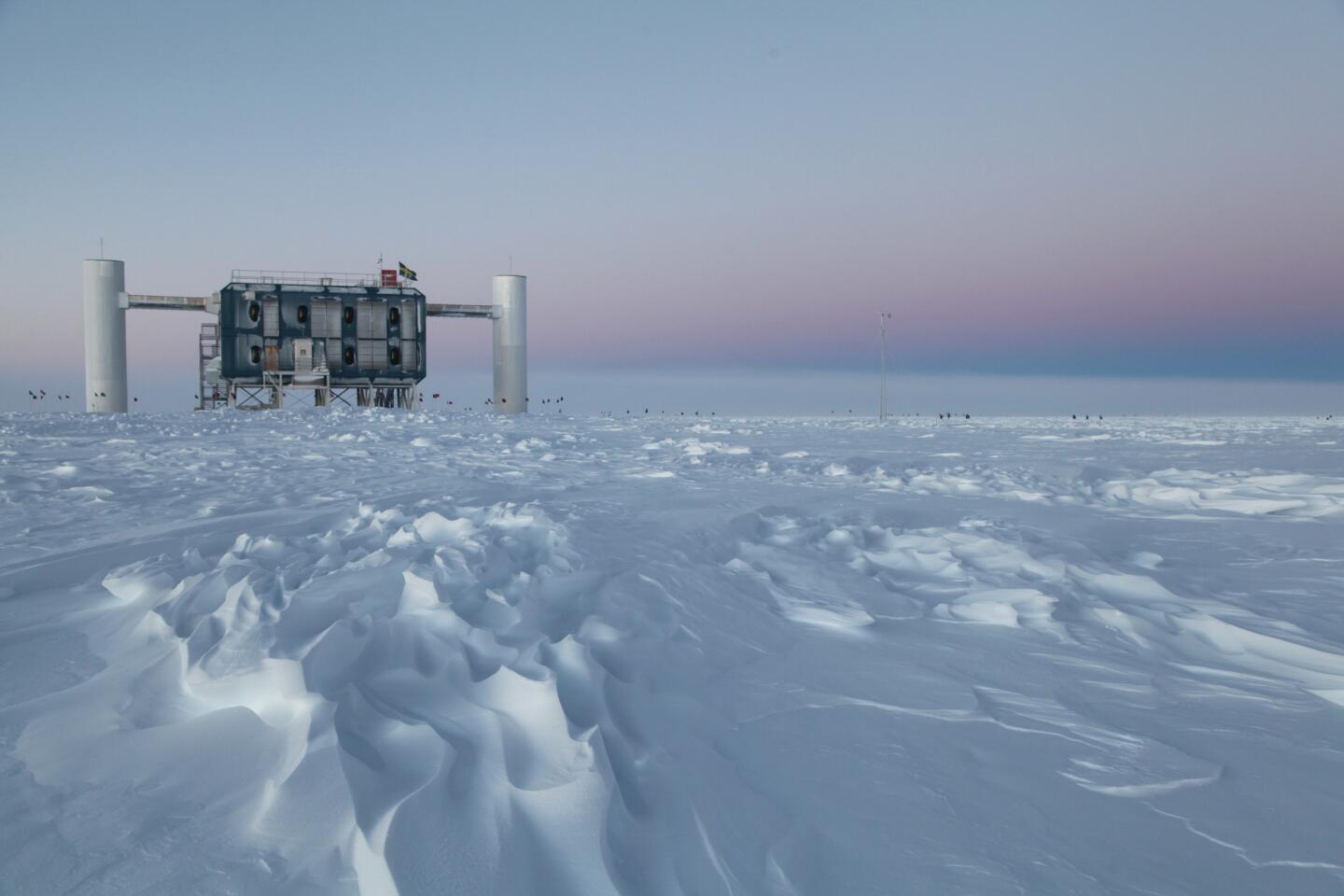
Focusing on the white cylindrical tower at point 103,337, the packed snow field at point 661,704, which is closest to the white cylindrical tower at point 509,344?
the white cylindrical tower at point 103,337

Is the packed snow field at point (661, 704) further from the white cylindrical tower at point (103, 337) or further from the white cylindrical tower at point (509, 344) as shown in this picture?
the white cylindrical tower at point (103, 337)

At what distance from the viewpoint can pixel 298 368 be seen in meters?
33.5

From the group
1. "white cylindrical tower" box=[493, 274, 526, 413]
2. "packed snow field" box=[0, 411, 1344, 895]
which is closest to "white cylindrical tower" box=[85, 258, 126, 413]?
"white cylindrical tower" box=[493, 274, 526, 413]

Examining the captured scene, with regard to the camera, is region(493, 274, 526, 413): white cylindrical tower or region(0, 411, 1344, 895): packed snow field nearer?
region(0, 411, 1344, 895): packed snow field

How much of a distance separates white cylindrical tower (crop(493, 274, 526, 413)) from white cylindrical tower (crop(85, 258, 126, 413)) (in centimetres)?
1589

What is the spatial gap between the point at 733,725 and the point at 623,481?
5.68m

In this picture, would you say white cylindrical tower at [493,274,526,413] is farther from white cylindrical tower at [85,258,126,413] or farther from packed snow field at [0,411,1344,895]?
packed snow field at [0,411,1344,895]

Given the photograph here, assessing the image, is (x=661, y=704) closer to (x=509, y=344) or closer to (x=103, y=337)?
(x=509, y=344)

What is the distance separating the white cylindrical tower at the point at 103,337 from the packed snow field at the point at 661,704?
3448 centimetres

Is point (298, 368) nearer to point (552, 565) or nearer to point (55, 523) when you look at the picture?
point (55, 523)

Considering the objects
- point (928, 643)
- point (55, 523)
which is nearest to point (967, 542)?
point (928, 643)

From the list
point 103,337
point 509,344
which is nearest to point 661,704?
point 509,344

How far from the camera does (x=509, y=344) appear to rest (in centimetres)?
3738

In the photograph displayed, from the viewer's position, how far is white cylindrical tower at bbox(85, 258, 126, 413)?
33.1m
